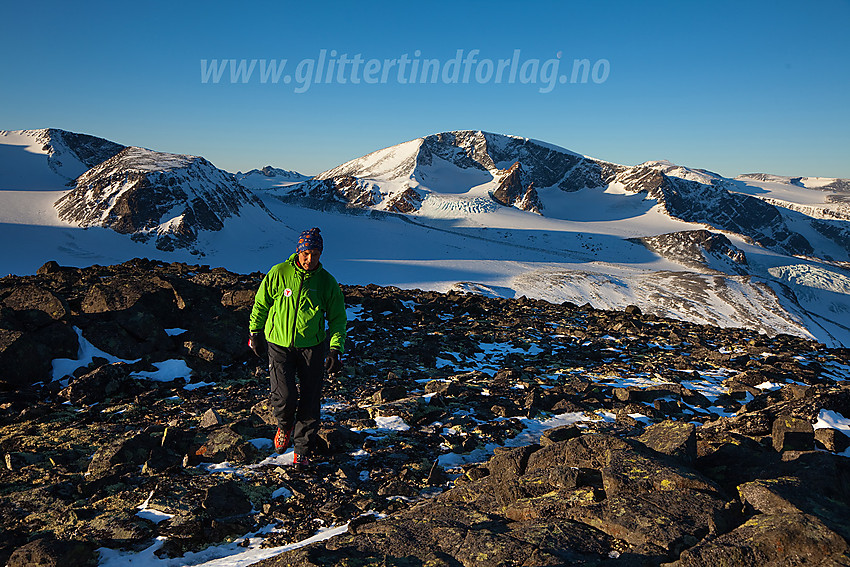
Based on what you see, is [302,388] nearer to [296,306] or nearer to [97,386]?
[296,306]

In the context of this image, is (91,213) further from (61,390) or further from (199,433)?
(199,433)

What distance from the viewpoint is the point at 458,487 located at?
4824 millimetres

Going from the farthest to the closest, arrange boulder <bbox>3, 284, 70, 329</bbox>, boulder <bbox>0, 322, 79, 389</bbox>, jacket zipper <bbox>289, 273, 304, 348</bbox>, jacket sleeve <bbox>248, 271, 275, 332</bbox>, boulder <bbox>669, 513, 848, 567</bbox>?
1. boulder <bbox>3, 284, 70, 329</bbox>
2. boulder <bbox>0, 322, 79, 389</bbox>
3. jacket sleeve <bbox>248, 271, 275, 332</bbox>
4. jacket zipper <bbox>289, 273, 304, 348</bbox>
5. boulder <bbox>669, 513, 848, 567</bbox>

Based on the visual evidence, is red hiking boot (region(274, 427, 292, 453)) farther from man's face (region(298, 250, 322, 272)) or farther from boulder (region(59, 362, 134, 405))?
boulder (region(59, 362, 134, 405))

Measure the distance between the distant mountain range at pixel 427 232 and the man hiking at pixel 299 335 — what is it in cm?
2828

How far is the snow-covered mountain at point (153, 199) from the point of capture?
43656mm

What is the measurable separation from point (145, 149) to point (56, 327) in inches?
2127

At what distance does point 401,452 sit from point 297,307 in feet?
7.39

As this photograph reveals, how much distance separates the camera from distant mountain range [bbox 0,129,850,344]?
130ft

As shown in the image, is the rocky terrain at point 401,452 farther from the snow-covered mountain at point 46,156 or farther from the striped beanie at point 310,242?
the snow-covered mountain at point 46,156

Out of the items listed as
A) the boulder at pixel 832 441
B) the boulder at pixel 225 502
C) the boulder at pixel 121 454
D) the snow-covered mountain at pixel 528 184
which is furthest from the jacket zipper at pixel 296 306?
the snow-covered mountain at pixel 528 184

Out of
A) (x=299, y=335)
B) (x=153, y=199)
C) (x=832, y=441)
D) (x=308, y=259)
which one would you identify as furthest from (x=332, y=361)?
(x=153, y=199)

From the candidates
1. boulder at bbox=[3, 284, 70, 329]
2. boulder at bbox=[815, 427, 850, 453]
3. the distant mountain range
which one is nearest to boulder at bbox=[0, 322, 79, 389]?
boulder at bbox=[3, 284, 70, 329]

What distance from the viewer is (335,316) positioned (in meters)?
6.05
